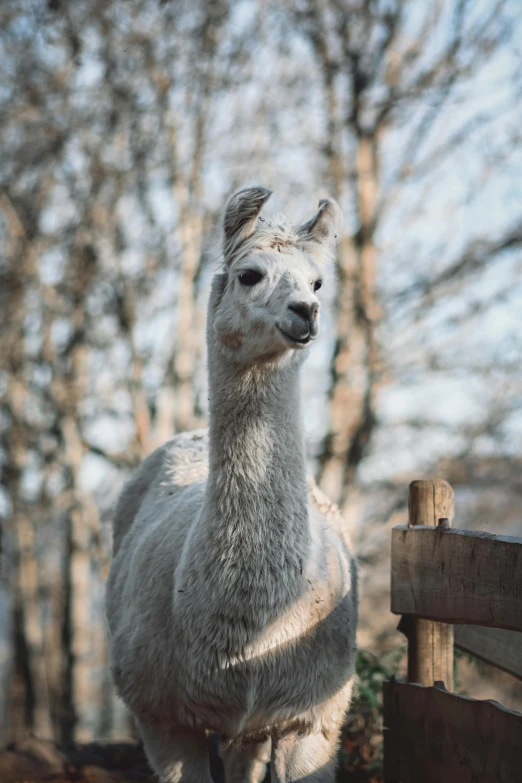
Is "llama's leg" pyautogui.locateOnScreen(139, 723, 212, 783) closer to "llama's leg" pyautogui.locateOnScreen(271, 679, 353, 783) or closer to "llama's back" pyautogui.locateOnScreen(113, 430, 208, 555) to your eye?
"llama's leg" pyautogui.locateOnScreen(271, 679, 353, 783)

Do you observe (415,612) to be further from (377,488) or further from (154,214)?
(154,214)

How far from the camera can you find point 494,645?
308 cm

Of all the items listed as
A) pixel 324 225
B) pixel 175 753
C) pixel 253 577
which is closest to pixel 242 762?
pixel 175 753

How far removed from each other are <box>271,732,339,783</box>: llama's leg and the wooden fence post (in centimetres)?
47

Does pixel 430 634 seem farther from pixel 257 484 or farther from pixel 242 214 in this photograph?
pixel 242 214

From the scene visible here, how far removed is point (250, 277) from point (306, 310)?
39 cm

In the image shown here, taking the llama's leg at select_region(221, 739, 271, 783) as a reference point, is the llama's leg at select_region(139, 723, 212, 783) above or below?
above

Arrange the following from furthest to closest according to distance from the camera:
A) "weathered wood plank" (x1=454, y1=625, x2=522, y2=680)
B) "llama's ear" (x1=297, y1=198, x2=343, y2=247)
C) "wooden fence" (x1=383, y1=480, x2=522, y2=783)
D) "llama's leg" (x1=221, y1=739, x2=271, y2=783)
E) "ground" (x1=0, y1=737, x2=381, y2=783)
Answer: "ground" (x1=0, y1=737, x2=381, y2=783) < "llama's leg" (x1=221, y1=739, x2=271, y2=783) < "llama's ear" (x1=297, y1=198, x2=343, y2=247) < "weathered wood plank" (x1=454, y1=625, x2=522, y2=680) < "wooden fence" (x1=383, y1=480, x2=522, y2=783)

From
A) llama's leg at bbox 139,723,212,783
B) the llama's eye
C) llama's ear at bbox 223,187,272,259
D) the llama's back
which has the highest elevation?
A: llama's ear at bbox 223,187,272,259

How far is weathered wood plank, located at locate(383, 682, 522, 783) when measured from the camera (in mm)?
2424

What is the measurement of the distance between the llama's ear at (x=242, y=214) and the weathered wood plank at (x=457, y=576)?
54.2 inches

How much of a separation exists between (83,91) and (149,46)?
3.12 ft

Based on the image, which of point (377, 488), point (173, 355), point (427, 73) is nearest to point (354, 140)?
point (427, 73)

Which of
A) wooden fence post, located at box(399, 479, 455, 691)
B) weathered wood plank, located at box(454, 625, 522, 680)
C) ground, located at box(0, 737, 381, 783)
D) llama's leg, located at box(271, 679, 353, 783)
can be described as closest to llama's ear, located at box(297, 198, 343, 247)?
wooden fence post, located at box(399, 479, 455, 691)
